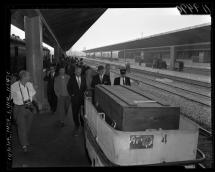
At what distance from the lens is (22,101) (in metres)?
6.04

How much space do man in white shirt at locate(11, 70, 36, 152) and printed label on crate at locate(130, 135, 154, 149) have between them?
325 cm

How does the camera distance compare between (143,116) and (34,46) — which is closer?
(143,116)

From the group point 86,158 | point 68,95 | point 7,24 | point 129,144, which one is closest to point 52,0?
point 7,24

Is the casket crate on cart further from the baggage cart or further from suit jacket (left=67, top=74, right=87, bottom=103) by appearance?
suit jacket (left=67, top=74, right=87, bottom=103)

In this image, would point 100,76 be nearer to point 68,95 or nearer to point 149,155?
point 68,95

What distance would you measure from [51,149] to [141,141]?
3.38 meters

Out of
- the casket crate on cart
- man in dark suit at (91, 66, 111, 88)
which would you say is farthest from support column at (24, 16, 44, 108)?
the casket crate on cart

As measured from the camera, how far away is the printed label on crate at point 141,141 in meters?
3.94

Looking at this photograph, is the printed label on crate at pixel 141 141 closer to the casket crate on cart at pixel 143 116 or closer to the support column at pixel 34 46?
the casket crate on cart at pixel 143 116

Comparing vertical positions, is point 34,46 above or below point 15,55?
above

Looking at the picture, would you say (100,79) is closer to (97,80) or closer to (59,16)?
(97,80)

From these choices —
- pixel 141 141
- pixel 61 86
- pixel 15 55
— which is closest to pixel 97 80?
pixel 61 86

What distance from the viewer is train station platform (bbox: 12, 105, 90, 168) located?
582cm

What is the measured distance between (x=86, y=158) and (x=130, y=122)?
250 centimetres
